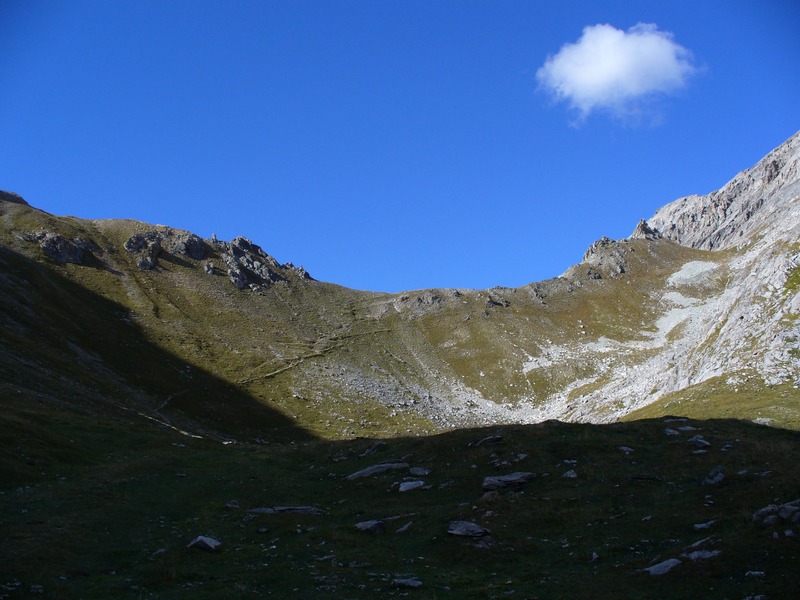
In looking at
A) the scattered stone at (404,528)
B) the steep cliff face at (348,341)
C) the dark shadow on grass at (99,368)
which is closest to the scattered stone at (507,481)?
the scattered stone at (404,528)

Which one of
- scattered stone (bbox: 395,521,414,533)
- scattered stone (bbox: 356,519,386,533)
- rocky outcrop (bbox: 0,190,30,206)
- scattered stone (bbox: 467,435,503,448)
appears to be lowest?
scattered stone (bbox: 356,519,386,533)

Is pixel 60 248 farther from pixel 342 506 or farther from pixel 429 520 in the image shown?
pixel 429 520

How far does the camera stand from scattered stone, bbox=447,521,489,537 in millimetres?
25594

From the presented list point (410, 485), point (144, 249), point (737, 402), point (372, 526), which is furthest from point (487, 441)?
point (144, 249)

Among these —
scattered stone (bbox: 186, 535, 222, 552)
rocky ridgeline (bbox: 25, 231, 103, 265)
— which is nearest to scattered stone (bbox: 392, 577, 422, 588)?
scattered stone (bbox: 186, 535, 222, 552)

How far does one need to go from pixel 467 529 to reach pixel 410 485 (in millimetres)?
9983

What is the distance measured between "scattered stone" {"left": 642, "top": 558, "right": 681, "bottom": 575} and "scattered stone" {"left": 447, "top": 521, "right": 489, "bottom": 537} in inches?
298

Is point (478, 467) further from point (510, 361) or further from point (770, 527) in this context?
point (510, 361)

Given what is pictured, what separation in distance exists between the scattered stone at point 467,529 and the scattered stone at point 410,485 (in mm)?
8706

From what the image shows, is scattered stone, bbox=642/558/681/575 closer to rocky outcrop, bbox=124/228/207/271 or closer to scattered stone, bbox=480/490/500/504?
scattered stone, bbox=480/490/500/504

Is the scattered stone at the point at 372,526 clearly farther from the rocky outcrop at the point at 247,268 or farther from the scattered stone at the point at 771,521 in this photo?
the rocky outcrop at the point at 247,268

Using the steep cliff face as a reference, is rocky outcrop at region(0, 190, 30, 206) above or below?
above

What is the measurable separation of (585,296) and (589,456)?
170 meters

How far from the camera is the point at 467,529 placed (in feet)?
84.7
